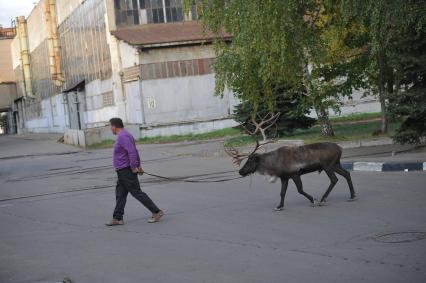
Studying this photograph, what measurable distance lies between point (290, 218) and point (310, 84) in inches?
585

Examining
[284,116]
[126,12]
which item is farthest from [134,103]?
[284,116]

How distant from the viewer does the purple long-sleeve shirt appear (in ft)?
43.0

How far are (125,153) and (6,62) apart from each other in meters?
104

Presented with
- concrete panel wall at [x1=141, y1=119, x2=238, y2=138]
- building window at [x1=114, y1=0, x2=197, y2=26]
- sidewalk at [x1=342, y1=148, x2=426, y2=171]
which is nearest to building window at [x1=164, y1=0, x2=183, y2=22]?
building window at [x1=114, y1=0, x2=197, y2=26]

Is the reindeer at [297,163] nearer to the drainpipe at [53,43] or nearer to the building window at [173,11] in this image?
the building window at [173,11]

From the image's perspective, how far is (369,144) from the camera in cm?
2408

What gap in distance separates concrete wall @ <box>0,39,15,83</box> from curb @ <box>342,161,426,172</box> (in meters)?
98.4

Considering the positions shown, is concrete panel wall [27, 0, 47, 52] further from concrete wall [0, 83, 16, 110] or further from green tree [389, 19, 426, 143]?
green tree [389, 19, 426, 143]

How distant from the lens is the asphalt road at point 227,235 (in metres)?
8.61

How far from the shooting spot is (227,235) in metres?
11.1

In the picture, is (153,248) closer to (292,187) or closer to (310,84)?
(292,187)

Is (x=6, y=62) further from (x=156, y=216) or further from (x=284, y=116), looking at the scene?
(x=156, y=216)

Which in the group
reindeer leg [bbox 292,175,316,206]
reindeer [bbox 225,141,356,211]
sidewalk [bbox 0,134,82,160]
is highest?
reindeer [bbox 225,141,356,211]

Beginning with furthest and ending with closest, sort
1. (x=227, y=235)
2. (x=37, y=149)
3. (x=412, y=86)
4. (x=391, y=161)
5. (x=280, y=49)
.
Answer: (x=37, y=149) → (x=280, y=49) → (x=412, y=86) → (x=391, y=161) → (x=227, y=235)
